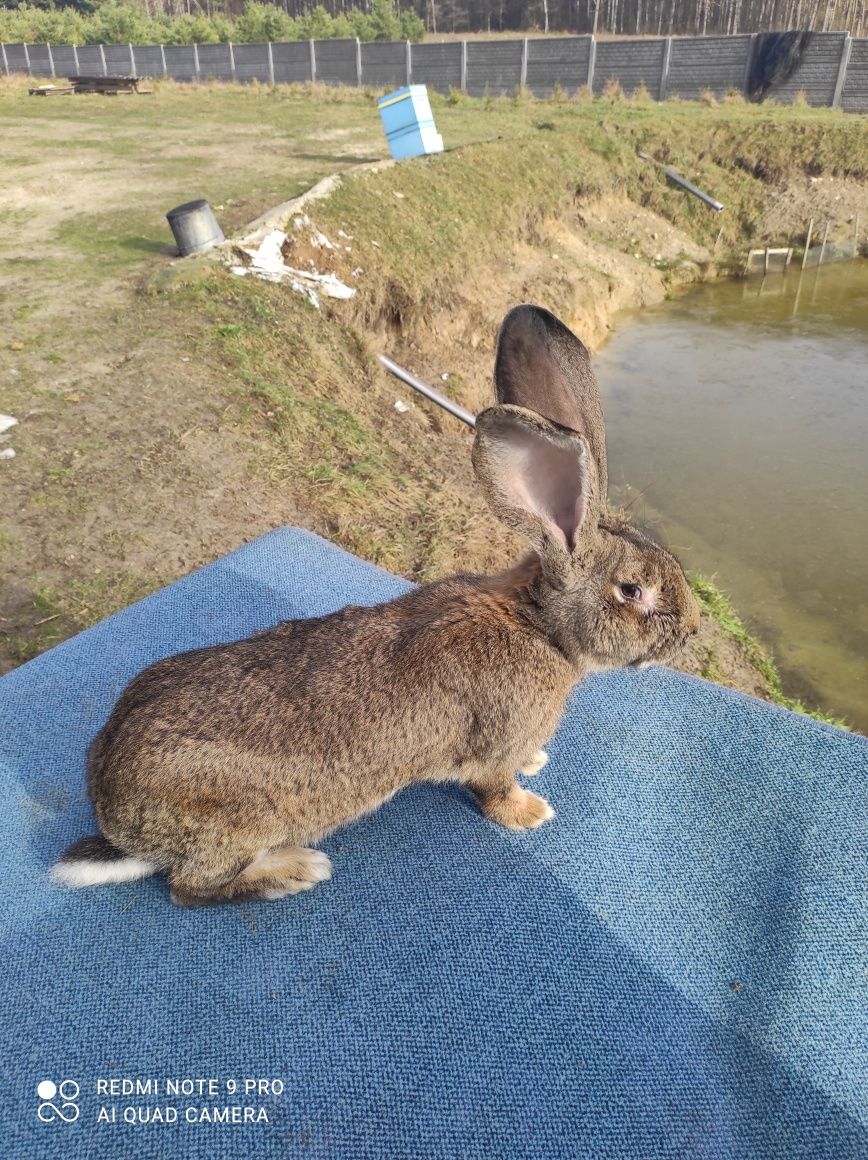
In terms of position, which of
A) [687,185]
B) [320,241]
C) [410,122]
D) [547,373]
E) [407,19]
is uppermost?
[407,19]

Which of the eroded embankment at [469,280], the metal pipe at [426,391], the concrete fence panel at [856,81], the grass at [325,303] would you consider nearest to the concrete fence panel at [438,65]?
the grass at [325,303]

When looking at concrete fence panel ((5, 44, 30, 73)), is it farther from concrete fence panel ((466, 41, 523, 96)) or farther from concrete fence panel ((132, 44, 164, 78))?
concrete fence panel ((466, 41, 523, 96))

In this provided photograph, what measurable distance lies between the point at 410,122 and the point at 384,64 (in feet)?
62.4

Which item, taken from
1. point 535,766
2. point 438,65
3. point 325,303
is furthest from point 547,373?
point 438,65

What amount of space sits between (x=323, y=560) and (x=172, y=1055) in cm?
228

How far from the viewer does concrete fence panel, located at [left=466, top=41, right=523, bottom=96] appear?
2375cm

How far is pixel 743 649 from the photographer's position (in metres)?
5.22

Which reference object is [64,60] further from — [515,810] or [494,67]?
[515,810]

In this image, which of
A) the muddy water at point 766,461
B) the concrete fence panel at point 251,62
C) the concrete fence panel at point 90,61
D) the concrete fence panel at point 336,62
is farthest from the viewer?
the concrete fence panel at point 90,61

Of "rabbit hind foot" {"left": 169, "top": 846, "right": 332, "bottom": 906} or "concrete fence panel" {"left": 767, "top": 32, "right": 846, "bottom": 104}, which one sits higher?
"concrete fence panel" {"left": 767, "top": 32, "right": 846, "bottom": 104}

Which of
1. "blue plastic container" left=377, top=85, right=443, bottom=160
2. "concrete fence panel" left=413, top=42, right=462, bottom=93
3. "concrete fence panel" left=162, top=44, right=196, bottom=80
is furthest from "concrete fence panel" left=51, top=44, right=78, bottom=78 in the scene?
"blue plastic container" left=377, top=85, right=443, bottom=160

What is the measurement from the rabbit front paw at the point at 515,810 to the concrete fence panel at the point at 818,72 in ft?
88.0

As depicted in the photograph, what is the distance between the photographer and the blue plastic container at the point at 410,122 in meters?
10.3

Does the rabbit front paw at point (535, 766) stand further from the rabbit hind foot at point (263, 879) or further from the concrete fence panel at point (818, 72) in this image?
the concrete fence panel at point (818, 72)
